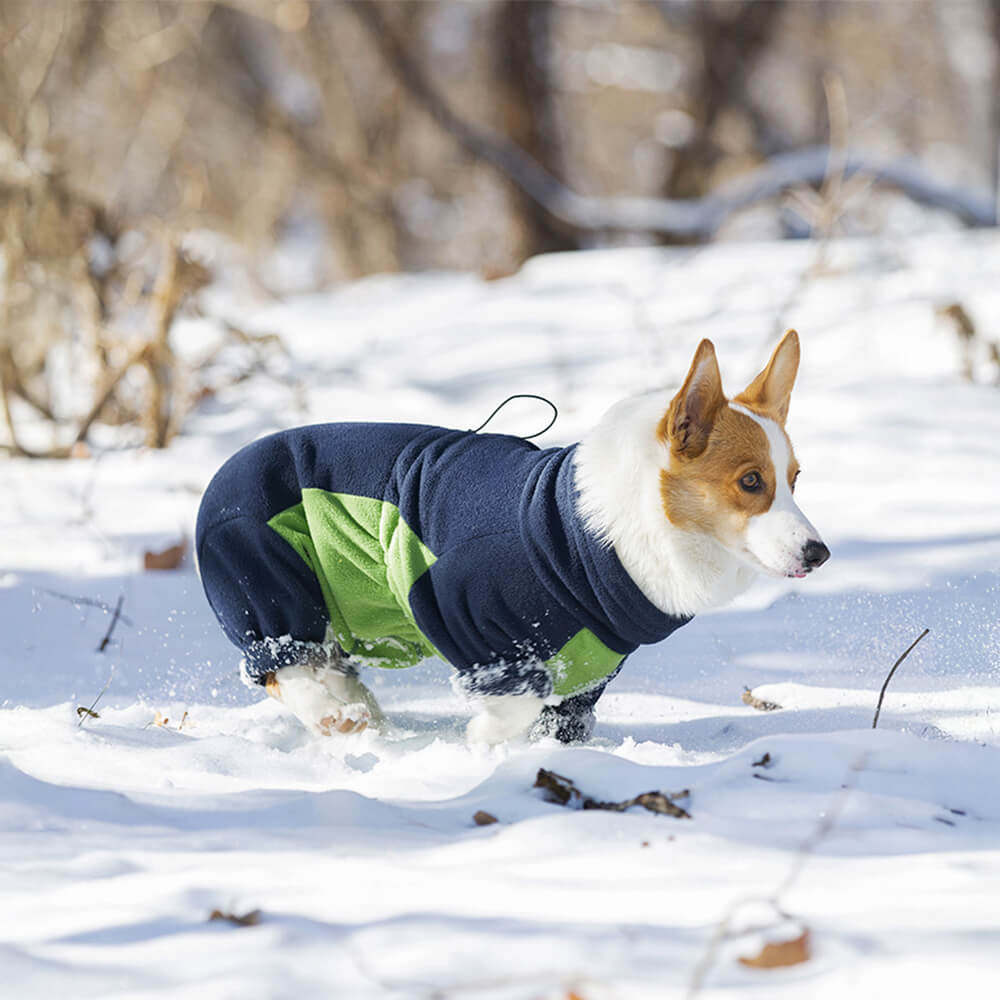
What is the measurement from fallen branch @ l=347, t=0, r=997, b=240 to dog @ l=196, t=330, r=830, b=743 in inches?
206

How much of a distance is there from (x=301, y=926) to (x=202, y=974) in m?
0.17

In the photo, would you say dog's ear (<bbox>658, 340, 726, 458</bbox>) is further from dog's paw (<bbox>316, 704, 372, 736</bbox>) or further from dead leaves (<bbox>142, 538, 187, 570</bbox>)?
dead leaves (<bbox>142, 538, 187, 570</bbox>)

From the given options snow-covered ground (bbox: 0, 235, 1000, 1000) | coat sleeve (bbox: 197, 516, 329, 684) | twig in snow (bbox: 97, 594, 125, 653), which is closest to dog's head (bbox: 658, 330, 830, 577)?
snow-covered ground (bbox: 0, 235, 1000, 1000)

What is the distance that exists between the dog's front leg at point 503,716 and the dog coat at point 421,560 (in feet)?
0.09

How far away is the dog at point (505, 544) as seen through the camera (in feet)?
9.06

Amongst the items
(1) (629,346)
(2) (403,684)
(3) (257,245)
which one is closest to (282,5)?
(3) (257,245)

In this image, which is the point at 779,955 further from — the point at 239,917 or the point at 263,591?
the point at 263,591

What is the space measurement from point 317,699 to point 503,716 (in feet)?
1.75

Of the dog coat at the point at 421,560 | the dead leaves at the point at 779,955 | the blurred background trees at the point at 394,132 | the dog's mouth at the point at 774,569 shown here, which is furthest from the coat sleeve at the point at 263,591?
the blurred background trees at the point at 394,132

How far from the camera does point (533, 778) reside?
7.65 ft

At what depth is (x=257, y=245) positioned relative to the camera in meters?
14.3

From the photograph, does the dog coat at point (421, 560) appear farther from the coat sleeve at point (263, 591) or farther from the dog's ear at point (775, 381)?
the dog's ear at point (775, 381)

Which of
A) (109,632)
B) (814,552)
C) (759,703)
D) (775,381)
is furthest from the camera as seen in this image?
(109,632)

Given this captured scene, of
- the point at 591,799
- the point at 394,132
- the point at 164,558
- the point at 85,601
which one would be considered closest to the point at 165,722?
the point at 85,601
